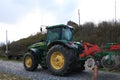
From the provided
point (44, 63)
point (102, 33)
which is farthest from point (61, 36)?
point (102, 33)

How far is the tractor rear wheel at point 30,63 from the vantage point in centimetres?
1527

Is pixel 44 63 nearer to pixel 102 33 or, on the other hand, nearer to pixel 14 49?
pixel 102 33

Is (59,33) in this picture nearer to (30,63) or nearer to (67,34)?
(67,34)

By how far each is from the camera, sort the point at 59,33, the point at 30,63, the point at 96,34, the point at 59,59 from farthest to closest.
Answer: the point at 96,34 → the point at 30,63 → the point at 59,33 → the point at 59,59

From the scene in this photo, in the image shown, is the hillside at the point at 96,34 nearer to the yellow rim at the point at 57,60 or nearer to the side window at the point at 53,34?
the side window at the point at 53,34

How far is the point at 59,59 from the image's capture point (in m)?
13.7

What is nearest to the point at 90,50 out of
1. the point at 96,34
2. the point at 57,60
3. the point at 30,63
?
the point at 57,60

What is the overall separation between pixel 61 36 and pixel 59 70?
1.81 m

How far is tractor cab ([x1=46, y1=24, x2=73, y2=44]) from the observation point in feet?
47.3

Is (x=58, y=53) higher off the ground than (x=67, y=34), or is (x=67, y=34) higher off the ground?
(x=67, y=34)

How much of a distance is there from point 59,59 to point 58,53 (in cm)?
28

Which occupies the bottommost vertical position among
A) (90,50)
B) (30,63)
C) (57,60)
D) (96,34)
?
(30,63)

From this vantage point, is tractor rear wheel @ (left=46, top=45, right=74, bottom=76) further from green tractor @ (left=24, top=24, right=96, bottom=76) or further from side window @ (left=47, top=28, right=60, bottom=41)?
side window @ (left=47, top=28, right=60, bottom=41)

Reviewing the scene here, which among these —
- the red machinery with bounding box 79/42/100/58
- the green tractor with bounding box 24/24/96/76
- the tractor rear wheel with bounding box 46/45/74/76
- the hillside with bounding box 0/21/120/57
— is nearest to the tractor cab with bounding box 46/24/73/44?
the green tractor with bounding box 24/24/96/76
